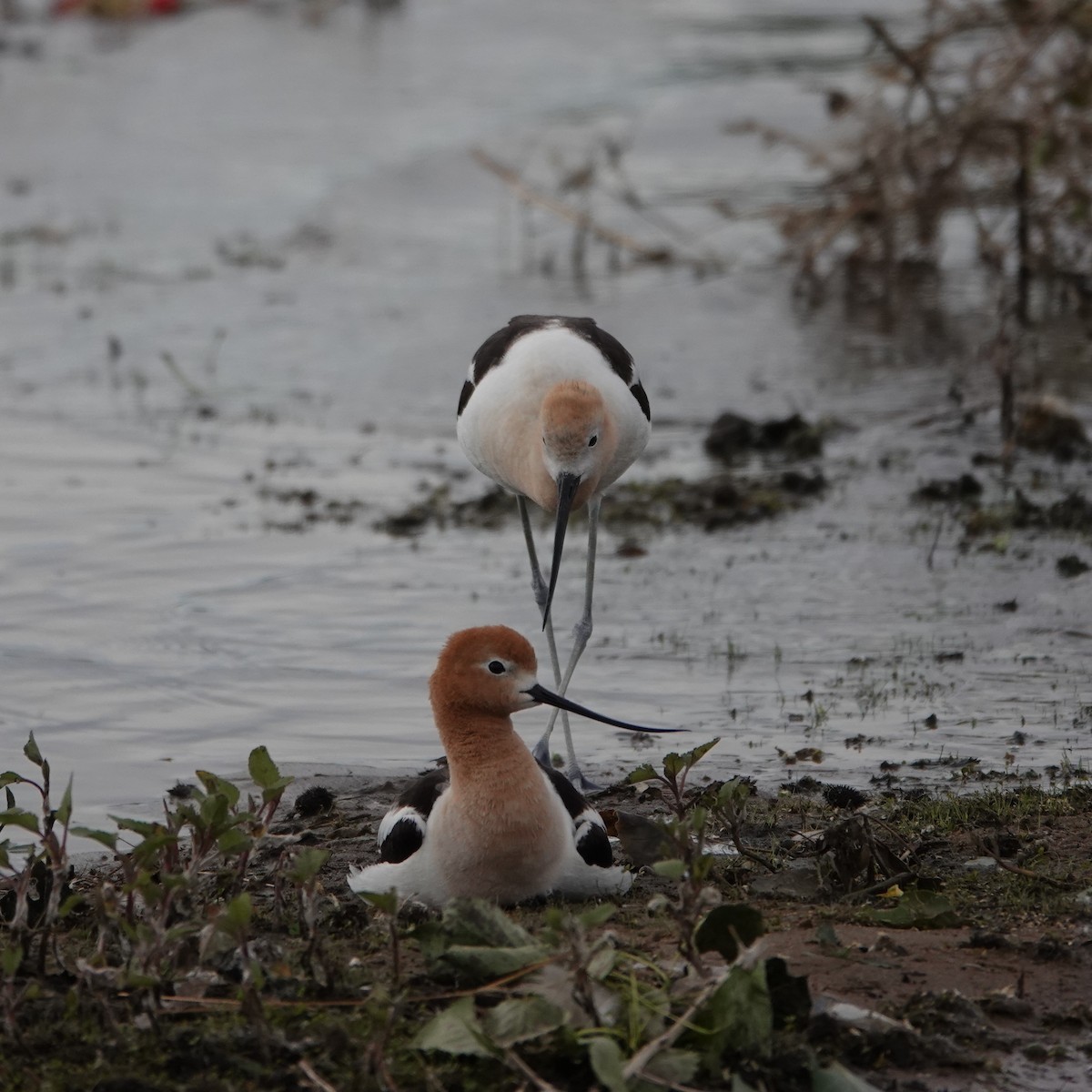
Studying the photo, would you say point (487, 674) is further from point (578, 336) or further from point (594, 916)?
point (578, 336)

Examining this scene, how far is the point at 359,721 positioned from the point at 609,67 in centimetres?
1854

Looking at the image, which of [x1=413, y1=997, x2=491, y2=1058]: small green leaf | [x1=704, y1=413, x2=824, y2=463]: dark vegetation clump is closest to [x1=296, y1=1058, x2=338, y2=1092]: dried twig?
[x1=413, y1=997, x2=491, y2=1058]: small green leaf

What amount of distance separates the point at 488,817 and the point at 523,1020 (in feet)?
3.71

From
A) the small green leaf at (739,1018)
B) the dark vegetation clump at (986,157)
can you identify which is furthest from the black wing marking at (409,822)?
the dark vegetation clump at (986,157)

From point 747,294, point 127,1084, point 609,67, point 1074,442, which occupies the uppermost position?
point 609,67

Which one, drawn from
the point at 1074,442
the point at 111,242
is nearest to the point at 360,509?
the point at 1074,442

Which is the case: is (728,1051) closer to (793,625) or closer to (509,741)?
(509,741)

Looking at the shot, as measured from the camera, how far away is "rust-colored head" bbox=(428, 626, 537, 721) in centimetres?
490

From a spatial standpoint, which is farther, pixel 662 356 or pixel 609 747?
pixel 662 356

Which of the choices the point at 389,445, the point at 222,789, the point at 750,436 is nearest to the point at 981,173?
the point at 750,436

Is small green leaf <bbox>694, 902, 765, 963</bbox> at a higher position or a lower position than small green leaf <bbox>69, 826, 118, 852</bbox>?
lower

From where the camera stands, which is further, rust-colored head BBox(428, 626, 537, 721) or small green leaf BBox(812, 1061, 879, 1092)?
rust-colored head BBox(428, 626, 537, 721)

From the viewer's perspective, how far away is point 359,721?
6.72m

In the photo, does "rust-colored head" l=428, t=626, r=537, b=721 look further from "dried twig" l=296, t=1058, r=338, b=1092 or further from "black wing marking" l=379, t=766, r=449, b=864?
"dried twig" l=296, t=1058, r=338, b=1092
